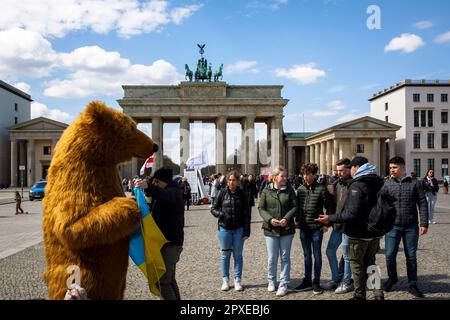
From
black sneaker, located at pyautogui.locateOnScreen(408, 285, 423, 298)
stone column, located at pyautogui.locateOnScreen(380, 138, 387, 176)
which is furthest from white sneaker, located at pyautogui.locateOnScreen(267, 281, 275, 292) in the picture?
stone column, located at pyautogui.locateOnScreen(380, 138, 387, 176)

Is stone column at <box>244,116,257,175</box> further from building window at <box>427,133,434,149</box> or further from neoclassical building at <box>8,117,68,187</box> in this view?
building window at <box>427,133,434,149</box>

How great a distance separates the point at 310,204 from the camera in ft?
20.8

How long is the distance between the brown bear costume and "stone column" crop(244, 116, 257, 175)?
2155 inches

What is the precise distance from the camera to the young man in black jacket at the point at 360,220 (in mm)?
4594

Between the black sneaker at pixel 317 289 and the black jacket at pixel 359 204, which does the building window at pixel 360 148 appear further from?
the black jacket at pixel 359 204

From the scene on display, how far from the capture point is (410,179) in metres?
6.53

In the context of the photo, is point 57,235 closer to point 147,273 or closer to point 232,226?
point 147,273

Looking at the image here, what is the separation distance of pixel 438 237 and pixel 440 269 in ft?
14.0

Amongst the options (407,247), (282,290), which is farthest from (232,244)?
(407,247)

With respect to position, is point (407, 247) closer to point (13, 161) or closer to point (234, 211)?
point (234, 211)

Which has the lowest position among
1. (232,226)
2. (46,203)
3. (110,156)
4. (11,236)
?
(11,236)

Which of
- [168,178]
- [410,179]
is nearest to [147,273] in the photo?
[168,178]

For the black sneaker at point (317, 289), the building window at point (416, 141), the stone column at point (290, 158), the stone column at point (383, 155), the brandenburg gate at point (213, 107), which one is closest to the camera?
the black sneaker at point (317, 289)

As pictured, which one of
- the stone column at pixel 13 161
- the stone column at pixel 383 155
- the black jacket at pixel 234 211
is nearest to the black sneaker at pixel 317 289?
the black jacket at pixel 234 211
